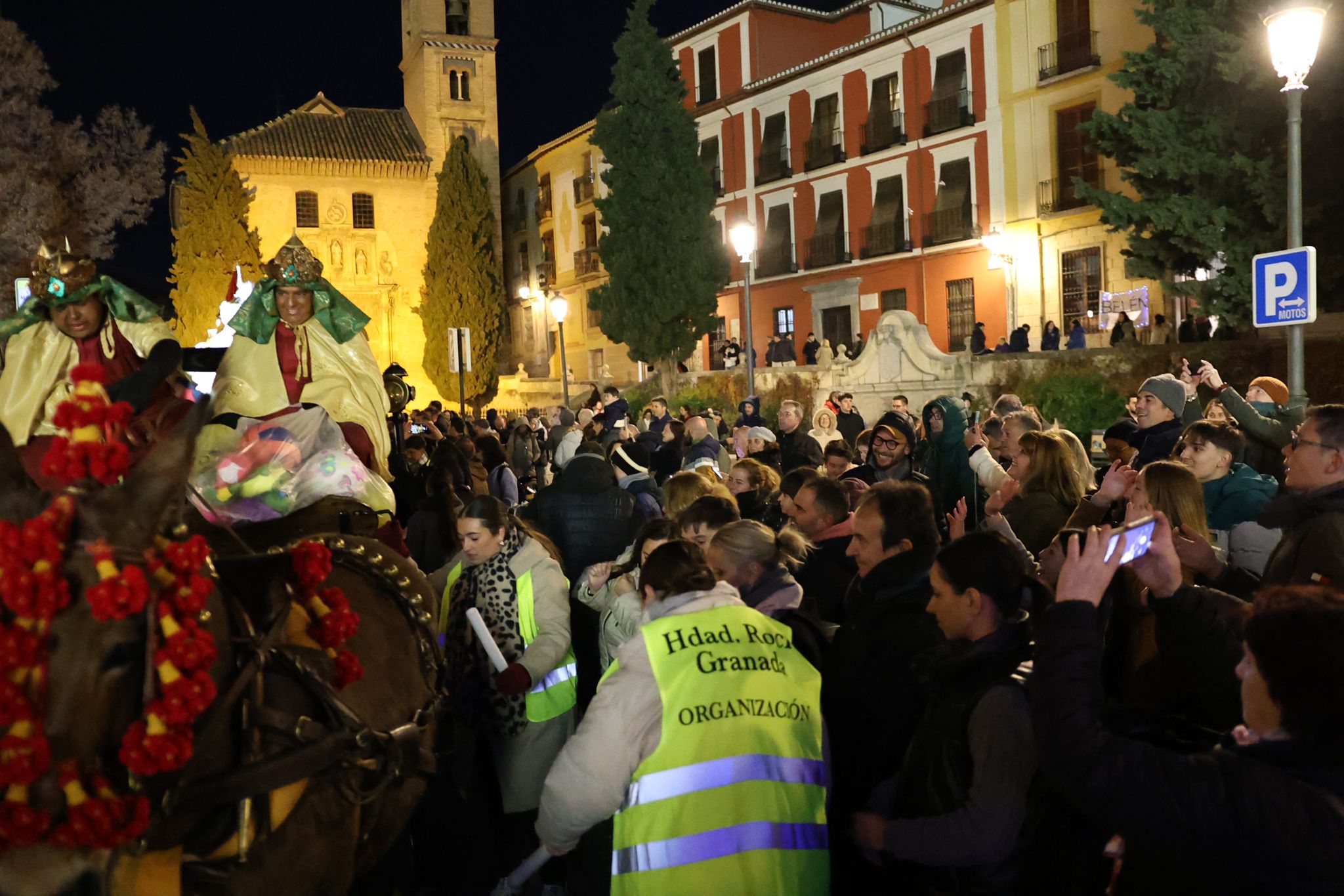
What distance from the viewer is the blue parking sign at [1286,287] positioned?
8391 millimetres

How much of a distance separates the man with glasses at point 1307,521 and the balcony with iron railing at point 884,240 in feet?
94.9

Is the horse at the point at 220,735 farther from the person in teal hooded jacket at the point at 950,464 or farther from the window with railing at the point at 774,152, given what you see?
the window with railing at the point at 774,152

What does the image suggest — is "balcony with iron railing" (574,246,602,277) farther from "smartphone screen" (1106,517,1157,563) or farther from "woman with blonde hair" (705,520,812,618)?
"smartphone screen" (1106,517,1157,563)

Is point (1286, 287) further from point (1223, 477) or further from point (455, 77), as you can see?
point (455, 77)

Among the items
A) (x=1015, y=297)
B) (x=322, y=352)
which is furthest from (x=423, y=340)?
(x=322, y=352)

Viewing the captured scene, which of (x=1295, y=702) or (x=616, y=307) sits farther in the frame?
(x=616, y=307)

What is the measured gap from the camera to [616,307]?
34781mm

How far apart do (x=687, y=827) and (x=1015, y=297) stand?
93.5 ft

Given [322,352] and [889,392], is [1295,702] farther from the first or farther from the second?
[889,392]

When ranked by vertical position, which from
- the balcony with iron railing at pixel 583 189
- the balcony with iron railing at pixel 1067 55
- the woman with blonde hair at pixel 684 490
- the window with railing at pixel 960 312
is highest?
the balcony with iron railing at pixel 583 189

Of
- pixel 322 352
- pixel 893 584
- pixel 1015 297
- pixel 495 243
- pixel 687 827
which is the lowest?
pixel 687 827

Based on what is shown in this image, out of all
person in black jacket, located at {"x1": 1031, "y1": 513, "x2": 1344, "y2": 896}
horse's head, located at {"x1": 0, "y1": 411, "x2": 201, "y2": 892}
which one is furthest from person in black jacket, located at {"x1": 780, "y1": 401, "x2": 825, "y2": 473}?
horse's head, located at {"x1": 0, "y1": 411, "x2": 201, "y2": 892}

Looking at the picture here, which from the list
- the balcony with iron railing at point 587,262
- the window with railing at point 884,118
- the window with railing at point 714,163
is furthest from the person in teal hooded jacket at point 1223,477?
the balcony with iron railing at point 587,262

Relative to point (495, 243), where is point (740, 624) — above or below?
below
